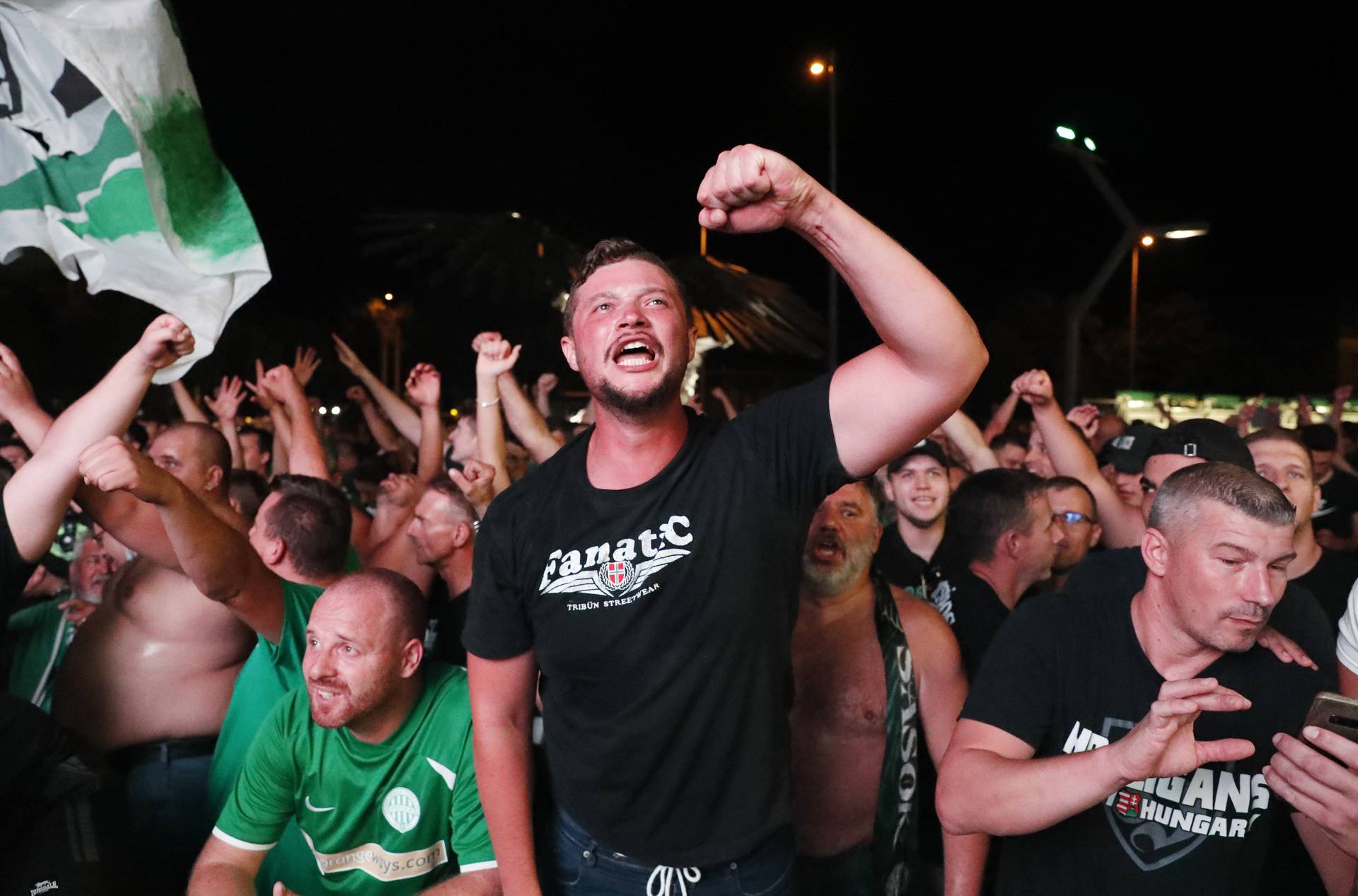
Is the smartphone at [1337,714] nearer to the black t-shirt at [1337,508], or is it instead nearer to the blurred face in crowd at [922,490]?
the blurred face in crowd at [922,490]

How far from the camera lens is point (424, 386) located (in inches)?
229

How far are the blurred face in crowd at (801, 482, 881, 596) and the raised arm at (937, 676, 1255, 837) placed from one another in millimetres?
908

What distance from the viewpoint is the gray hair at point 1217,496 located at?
210cm

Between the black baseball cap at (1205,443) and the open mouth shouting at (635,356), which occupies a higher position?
the open mouth shouting at (635,356)

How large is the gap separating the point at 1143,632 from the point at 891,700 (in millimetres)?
898

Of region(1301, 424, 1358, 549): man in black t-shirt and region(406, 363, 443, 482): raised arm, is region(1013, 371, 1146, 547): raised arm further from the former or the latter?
region(406, 363, 443, 482): raised arm

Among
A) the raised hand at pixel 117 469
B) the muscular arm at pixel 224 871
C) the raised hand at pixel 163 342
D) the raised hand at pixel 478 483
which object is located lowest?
the muscular arm at pixel 224 871

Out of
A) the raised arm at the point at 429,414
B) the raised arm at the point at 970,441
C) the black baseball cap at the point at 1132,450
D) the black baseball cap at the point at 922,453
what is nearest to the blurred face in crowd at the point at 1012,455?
the raised arm at the point at 970,441

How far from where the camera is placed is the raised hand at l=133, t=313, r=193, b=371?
9.63 ft

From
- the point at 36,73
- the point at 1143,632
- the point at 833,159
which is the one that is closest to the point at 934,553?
the point at 1143,632

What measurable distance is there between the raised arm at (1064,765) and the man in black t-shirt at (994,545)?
147 cm

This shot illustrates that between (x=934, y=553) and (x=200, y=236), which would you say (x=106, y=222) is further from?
(x=934, y=553)

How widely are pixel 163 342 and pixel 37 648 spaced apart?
76.6 inches

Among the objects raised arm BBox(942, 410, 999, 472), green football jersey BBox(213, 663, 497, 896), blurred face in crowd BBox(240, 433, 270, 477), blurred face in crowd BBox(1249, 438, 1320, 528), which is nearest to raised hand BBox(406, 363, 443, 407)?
blurred face in crowd BBox(240, 433, 270, 477)
